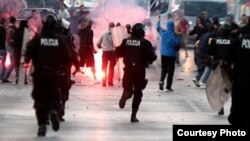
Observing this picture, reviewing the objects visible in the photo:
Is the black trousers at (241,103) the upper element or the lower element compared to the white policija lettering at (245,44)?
lower

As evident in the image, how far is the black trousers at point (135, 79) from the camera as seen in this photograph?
13.6 m

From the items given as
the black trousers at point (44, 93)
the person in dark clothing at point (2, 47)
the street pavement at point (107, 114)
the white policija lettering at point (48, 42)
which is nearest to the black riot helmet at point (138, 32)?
the street pavement at point (107, 114)

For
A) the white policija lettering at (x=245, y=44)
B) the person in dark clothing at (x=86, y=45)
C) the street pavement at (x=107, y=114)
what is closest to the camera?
the white policija lettering at (x=245, y=44)

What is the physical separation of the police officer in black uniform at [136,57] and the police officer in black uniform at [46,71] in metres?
2.01

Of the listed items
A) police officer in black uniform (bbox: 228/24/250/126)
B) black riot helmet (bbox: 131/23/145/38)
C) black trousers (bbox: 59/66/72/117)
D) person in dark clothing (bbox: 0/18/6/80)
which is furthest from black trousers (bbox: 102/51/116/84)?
police officer in black uniform (bbox: 228/24/250/126)

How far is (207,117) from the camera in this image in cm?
1451

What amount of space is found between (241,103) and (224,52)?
1.67m

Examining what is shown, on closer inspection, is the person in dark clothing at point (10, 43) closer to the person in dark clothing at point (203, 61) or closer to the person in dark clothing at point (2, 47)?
the person in dark clothing at point (2, 47)

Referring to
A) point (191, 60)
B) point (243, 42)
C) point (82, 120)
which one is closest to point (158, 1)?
point (191, 60)

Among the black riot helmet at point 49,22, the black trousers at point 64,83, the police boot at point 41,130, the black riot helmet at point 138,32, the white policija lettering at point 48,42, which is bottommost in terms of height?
the police boot at point 41,130

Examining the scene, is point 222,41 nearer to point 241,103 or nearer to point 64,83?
point 64,83

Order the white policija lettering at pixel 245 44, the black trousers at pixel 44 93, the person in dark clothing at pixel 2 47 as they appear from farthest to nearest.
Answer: the person in dark clothing at pixel 2 47
the black trousers at pixel 44 93
the white policija lettering at pixel 245 44

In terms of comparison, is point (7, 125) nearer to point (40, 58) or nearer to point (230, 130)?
point (40, 58)

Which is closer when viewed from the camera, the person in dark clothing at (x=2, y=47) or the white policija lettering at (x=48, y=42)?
the white policija lettering at (x=48, y=42)
